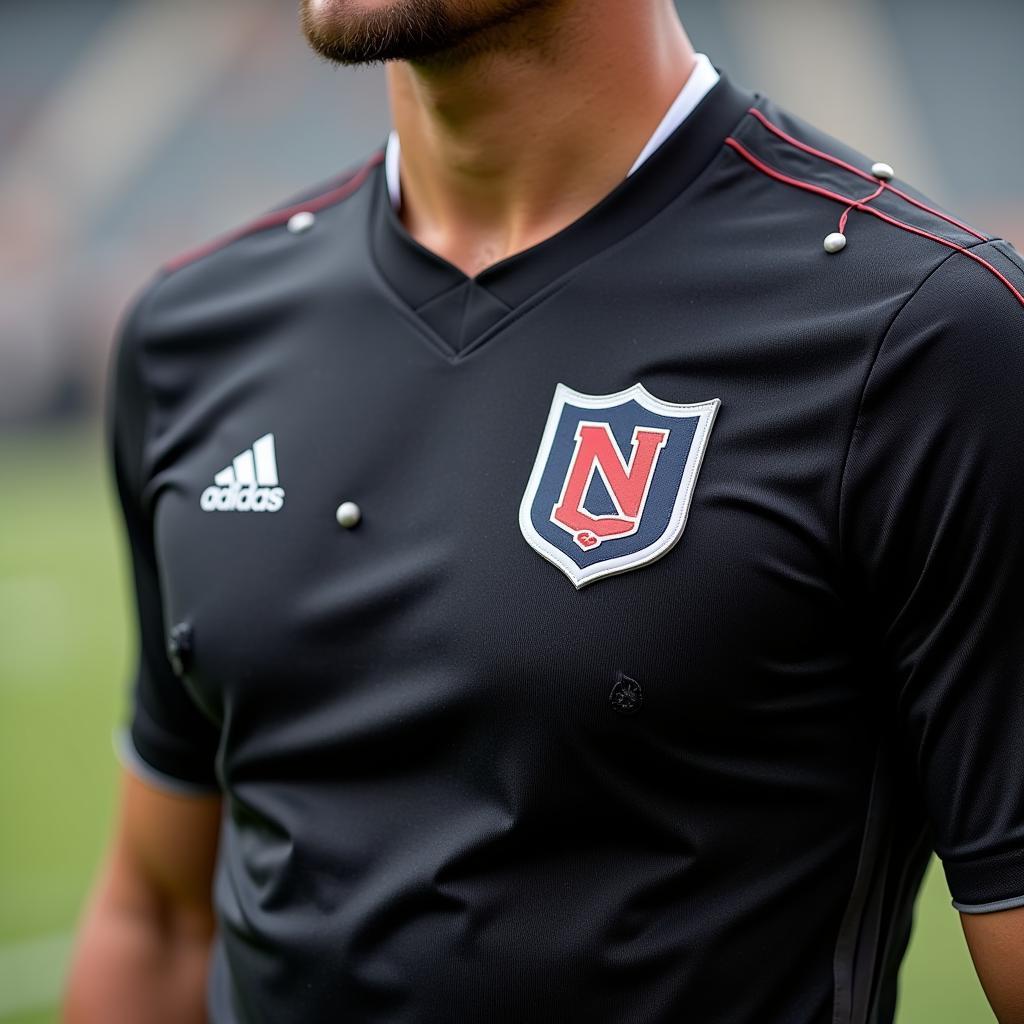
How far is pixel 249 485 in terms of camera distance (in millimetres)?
→ 1635

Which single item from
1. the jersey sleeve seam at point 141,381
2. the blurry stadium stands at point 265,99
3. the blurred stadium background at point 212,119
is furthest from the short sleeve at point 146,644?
the blurry stadium stands at point 265,99

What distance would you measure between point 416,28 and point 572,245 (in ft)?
0.82

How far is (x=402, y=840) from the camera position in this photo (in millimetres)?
1442

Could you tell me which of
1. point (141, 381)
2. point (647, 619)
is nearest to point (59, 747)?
point (141, 381)

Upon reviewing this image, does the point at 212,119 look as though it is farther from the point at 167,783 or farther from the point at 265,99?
the point at 167,783

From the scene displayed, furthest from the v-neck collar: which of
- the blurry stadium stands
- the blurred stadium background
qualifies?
the blurry stadium stands

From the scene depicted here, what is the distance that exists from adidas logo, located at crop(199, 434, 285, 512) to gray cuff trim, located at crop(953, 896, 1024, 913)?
76 centimetres

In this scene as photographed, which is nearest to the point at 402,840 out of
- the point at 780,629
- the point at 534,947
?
the point at 534,947

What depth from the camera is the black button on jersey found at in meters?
1.31

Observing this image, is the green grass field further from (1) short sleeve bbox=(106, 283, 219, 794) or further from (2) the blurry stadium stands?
(2) the blurry stadium stands

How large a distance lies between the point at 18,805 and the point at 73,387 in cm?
1042

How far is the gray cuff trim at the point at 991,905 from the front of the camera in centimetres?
129

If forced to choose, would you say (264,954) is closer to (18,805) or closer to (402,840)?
(402,840)

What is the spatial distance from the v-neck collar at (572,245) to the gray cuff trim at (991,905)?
2.24ft
